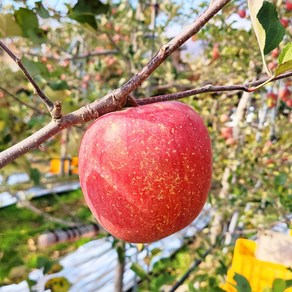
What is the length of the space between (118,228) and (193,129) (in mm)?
174

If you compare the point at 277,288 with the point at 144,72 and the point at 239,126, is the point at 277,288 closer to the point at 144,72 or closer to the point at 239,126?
the point at 144,72

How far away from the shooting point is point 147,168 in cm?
54

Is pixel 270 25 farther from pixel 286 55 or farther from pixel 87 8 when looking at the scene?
pixel 87 8

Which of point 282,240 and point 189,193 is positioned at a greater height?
point 189,193

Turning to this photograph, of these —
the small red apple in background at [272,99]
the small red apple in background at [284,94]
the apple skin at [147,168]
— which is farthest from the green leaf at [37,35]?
the small red apple in background at [284,94]

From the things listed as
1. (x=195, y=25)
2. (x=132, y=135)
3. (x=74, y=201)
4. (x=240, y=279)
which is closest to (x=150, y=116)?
(x=132, y=135)

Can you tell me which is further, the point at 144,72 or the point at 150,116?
the point at 150,116

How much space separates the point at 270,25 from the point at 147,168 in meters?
0.25

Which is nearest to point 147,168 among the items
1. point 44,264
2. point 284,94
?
point 44,264

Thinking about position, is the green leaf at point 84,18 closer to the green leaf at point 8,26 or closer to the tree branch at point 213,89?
the green leaf at point 8,26

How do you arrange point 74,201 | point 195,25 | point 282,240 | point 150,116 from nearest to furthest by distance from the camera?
1. point 195,25
2. point 150,116
3. point 282,240
4. point 74,201

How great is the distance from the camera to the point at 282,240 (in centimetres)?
150

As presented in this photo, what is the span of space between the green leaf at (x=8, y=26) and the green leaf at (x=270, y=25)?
58 centimetres

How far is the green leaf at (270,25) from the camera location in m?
0.55
